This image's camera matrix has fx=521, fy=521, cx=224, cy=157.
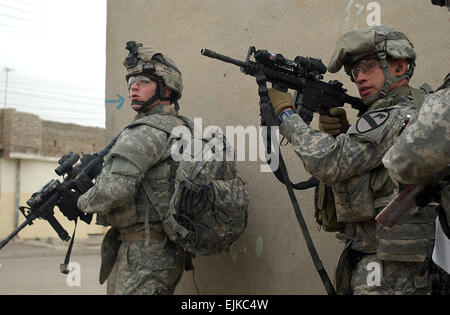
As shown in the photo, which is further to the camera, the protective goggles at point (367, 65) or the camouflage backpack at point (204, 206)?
the camouflage backpack at point (204, 206)

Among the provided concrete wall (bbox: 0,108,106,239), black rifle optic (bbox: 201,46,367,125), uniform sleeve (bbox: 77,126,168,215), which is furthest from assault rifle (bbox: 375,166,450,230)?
concrete wall (bbox: 0,108,106,239)

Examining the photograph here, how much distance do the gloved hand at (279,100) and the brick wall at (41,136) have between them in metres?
13.1

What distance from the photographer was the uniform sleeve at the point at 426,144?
58.4 inches

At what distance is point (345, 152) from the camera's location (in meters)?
2.27

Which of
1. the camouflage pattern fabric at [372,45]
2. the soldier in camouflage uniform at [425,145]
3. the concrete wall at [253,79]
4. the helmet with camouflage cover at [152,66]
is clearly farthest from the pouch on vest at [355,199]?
the helmet with camouflage cover at [152,66]

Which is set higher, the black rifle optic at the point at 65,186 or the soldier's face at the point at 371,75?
the soldier's face at the point at 371,75

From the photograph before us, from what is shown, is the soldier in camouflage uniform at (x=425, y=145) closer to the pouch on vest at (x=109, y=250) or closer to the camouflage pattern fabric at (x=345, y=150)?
the camouflage pattern fabric at (x=345, y=150)

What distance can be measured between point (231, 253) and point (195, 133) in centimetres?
106

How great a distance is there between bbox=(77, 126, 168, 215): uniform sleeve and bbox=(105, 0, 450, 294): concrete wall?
3.54 ft

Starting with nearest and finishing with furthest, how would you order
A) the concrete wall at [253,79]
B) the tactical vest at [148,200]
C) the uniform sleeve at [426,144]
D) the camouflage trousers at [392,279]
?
the uniform sleeve at [426,144] < the camouflage trousers at [392,279] < the tactical vest at [148,200] < the concrete wall at [253,79]

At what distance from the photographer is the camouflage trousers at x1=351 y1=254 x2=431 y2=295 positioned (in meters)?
2.21

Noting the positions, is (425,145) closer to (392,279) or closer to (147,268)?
(392,279)

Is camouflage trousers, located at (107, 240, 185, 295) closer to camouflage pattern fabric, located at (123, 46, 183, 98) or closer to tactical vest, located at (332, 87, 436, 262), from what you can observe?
camouflage pattern fabric, located at (123, 46, 183, 98)
